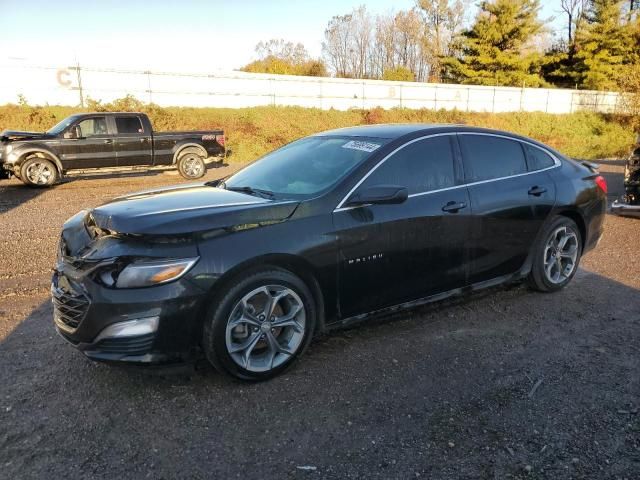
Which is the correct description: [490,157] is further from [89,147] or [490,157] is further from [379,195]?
[89,147]

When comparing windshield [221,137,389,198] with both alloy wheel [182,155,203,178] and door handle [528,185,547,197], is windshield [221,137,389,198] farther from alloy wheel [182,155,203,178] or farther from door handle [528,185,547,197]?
alloy wheel [182,155,203,178]

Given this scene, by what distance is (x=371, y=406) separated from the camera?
118 inches

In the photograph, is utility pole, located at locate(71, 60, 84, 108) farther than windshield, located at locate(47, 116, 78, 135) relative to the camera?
Yes


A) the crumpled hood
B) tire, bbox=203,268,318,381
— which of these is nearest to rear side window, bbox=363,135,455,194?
tire, bbox=203,268,318,381

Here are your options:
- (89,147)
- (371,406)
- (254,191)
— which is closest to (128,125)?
(89,147)

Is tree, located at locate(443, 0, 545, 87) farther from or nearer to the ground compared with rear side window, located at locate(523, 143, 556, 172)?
farther from the ground

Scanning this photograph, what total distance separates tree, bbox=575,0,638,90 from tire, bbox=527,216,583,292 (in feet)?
159

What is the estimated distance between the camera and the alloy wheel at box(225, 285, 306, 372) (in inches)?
124

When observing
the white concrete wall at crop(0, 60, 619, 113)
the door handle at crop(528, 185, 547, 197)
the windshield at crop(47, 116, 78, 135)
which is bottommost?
the door handle at crop(528, 185, 547, 197)

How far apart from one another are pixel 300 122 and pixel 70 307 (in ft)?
84.0

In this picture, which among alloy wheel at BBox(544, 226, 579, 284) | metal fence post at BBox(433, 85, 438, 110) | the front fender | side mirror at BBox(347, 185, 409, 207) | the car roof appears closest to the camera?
side mirror at BBox(347, 185, 409, 207)

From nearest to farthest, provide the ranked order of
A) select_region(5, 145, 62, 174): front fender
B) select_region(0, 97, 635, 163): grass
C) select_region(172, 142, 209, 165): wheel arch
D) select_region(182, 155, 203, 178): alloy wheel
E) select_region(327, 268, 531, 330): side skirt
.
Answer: select_region(327, 268, 531, 330): side skirt < select_region(5, 145, 62, 174): front fender < select_region(172, 142, 209, 165): wheel arch < select_region(182, 155, 203, 178): alloy wheel < select_region(0, 97, 635, 163): grass

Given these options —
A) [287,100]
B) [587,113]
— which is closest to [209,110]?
[287,100]

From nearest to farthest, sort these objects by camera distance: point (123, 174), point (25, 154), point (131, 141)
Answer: point (25, 154)
point (131, 141)
point (123, 174)
